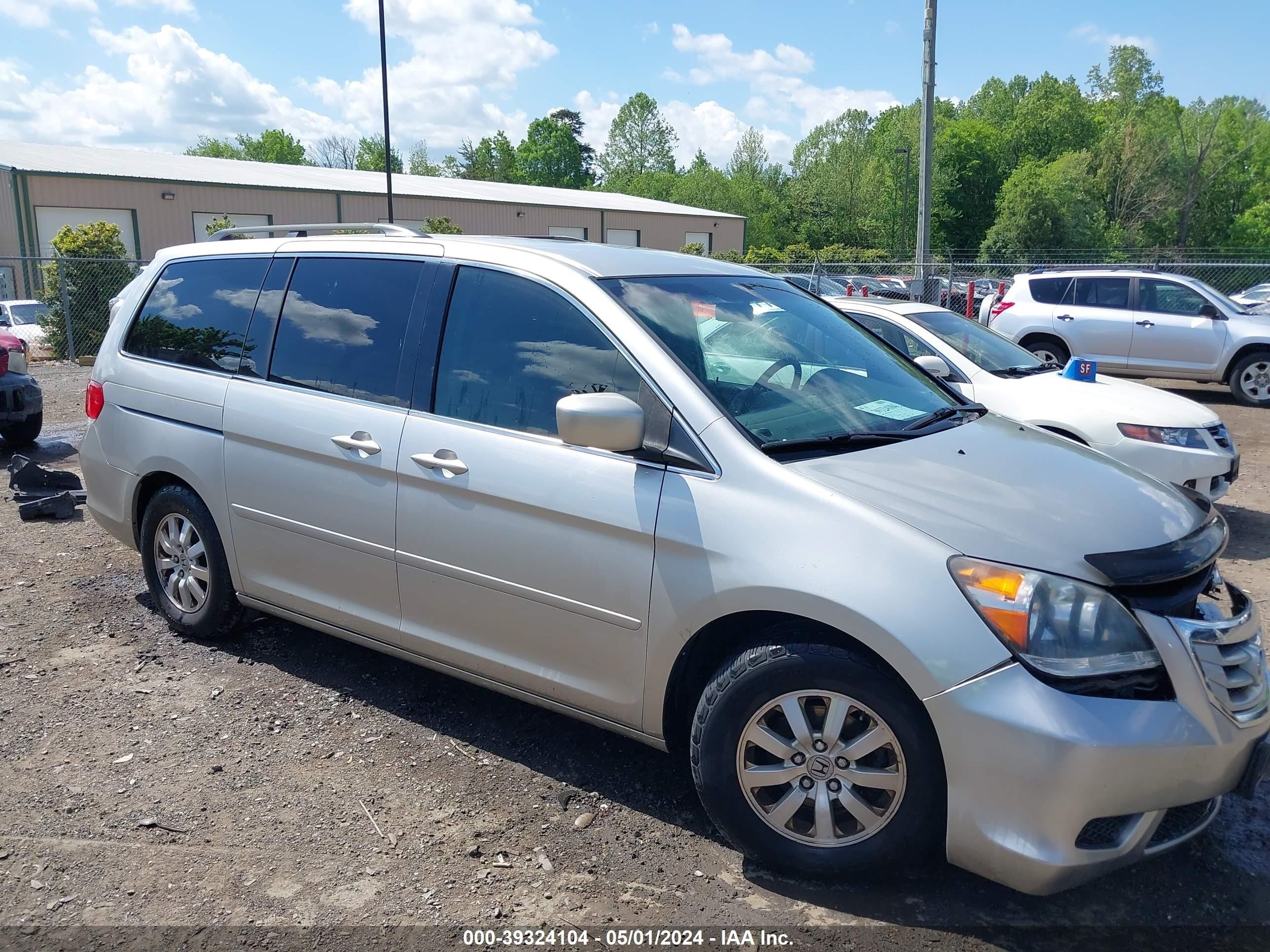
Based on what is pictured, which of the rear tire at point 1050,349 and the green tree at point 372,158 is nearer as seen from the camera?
the rear tire at point 1050,349

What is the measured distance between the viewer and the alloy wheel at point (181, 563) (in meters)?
4.47

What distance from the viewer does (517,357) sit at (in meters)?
3.42

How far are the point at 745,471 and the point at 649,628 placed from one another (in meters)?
0.57

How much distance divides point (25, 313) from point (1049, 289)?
19.6 metres

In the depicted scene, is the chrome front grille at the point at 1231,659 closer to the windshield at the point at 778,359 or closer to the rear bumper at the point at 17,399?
the windshield at the point at 778,359

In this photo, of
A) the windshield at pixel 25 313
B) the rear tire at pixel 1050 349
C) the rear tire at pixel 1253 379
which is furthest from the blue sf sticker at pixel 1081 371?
the windshield at pixel 25 313

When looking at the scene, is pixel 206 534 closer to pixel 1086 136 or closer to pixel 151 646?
pixel 151 646

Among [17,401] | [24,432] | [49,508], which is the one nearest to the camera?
[49,508]

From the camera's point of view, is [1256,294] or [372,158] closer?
[1256,294]

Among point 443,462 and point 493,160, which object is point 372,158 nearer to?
point 493,160

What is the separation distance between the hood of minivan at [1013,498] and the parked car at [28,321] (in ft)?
66.0

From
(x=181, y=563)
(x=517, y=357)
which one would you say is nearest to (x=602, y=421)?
(x=517, y=357)

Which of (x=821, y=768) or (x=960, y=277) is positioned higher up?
(x=960, y=277)

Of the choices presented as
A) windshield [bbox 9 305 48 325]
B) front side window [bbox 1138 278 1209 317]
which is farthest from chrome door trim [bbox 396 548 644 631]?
windshield [bbox 9 305 48 325]
